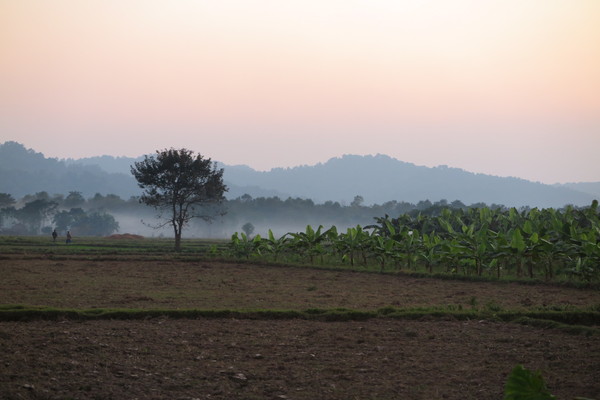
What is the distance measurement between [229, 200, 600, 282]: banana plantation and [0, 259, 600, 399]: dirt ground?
3.97 meters

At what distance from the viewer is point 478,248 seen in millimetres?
20359

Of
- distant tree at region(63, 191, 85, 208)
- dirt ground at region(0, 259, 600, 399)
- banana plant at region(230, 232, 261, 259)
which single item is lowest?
dirt ground at region(0, 259, 600, 399)

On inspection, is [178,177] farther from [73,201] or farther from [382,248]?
[73,201]

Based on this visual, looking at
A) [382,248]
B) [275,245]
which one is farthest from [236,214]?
[382,248]

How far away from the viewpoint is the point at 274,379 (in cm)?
750

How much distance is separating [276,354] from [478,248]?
13.3 meters

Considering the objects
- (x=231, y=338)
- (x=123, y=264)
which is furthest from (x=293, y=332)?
(x=123, y=264)

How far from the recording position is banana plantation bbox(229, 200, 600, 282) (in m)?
18.8

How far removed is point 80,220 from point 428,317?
95.7m

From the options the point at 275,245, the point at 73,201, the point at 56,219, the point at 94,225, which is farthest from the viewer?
the point at 73,201

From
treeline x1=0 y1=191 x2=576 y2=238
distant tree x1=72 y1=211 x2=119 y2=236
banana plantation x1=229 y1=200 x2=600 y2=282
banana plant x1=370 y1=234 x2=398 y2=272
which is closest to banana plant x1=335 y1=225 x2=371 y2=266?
banana plantation x1=229 y1=200 x2=600 y2=282

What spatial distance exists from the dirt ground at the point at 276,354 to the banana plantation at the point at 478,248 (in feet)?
13.0

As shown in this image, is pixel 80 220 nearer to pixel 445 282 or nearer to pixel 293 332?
pixel 445 282

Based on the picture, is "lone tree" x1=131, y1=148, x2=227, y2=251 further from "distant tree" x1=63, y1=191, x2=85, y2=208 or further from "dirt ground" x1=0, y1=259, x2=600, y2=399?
"distant tree" x1=63, y1=191, x2=85, y2=208
